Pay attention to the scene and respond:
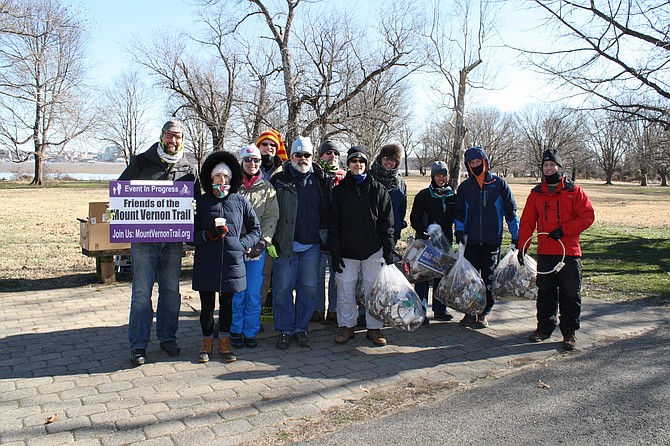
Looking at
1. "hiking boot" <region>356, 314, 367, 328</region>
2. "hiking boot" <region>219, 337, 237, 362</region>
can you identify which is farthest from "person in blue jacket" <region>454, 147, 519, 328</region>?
"hiking boot" <region>219, 337, 237, 362</region>

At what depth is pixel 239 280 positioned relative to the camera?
204 inches

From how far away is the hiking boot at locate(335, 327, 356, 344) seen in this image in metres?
5.80

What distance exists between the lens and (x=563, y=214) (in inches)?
225

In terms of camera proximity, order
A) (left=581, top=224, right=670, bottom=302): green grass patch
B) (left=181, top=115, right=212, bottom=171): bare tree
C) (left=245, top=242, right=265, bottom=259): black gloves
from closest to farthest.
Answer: (left=245, top=242, right=265, bottom=259): black gloves
(left=581, top=224, right=670, bottom=302): green grass patch
(left=181, top=115, right=212, bottom=171): bare tree

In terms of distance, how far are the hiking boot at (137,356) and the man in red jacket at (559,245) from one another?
397 centimetres

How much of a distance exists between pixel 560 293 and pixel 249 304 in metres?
3.28

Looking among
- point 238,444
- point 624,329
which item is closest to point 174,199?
point 238,444

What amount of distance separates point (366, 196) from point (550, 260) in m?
2.06

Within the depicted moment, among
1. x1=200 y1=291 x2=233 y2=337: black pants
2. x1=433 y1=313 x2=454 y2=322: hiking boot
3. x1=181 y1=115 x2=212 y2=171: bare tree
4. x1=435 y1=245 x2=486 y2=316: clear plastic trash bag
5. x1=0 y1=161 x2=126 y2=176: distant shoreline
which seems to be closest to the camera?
x1=200 y1=291 x2=233 y2=337: black pants

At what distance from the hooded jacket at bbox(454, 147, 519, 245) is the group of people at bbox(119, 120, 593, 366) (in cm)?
1

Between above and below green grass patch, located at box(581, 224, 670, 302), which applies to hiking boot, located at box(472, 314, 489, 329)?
below

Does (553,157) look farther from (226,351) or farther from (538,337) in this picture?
(226,351)

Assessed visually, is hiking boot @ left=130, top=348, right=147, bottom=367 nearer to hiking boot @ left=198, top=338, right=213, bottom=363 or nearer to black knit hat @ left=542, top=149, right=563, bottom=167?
hiking boot @ left=198, top=338, right=213, bottom=363

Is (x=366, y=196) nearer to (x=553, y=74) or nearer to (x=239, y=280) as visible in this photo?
(x=239, y=280)
